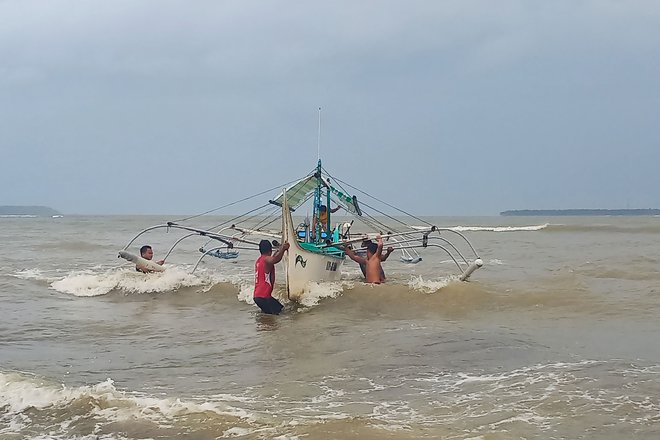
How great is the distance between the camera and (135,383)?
6.71m

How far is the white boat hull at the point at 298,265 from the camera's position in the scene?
455 inches

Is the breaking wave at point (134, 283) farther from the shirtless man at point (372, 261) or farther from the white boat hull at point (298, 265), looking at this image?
the shirtless man at point (372, 261)

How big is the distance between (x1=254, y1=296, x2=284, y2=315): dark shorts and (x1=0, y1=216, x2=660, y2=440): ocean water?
0.20 m

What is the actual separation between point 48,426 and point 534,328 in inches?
277

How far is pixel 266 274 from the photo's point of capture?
10.9 m

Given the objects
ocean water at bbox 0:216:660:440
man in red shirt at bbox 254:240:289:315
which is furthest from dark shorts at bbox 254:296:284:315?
ocean water at bbox 0:216:660:440

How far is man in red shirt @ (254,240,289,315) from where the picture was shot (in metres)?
10.8

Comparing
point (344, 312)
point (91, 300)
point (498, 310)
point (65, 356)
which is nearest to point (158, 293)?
point (91, 300)

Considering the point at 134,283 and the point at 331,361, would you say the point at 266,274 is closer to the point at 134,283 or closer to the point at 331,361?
the point at 331,361

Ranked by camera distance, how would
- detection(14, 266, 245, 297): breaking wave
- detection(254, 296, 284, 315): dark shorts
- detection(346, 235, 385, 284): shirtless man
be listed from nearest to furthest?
detection(254, 296, 284, 315): dark shorts
detection(346, 235, 385, 284): shirtless man
detection(14, 266, 245, 297): breaking wave

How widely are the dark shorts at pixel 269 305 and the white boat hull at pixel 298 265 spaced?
31.3 inches

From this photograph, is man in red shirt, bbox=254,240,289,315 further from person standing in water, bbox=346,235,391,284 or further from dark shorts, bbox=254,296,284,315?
person standing in water, bbox=346,235,391,284

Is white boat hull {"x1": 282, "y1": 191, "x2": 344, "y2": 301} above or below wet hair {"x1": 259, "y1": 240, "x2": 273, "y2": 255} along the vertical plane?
below

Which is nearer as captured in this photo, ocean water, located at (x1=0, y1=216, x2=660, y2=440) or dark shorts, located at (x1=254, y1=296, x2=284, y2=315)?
ocean water, located at (x1=0, y1=216, x2=660, y2=440)
